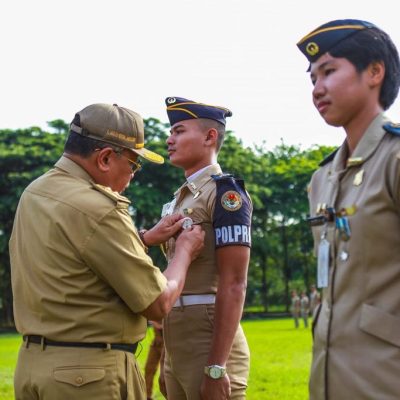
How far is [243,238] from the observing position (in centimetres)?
402

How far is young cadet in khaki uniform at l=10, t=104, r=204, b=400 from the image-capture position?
337 centimetres

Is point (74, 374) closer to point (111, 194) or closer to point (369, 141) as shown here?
point (111, 194)

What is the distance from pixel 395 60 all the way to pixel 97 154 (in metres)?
1.62

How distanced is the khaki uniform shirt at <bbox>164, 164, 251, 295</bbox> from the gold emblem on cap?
1434 mm

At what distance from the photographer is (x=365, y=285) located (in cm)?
252

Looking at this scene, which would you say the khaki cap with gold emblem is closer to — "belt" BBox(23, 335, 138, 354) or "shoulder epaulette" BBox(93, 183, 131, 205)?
"shoulder epaulette" BBox(93, 183, 131, 205)

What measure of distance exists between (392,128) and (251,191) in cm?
4448

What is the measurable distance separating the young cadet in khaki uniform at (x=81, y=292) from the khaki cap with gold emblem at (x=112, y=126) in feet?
0.73

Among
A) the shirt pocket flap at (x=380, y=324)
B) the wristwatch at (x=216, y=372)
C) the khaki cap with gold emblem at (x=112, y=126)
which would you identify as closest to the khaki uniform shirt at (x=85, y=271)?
the khaki cap with gold emblem at (x=112, y=126)

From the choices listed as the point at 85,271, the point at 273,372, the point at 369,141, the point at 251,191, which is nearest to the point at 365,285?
the point at 369,141

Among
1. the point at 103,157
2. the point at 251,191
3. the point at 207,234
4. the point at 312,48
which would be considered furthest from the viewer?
the point at 251,191

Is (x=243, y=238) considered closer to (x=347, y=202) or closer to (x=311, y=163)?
(x=347, y=202)

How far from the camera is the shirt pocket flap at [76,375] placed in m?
3.32

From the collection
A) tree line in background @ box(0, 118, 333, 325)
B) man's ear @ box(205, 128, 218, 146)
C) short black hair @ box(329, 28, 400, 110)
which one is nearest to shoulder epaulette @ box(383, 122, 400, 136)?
short black hair @ box(329, 28, 400, 110)
